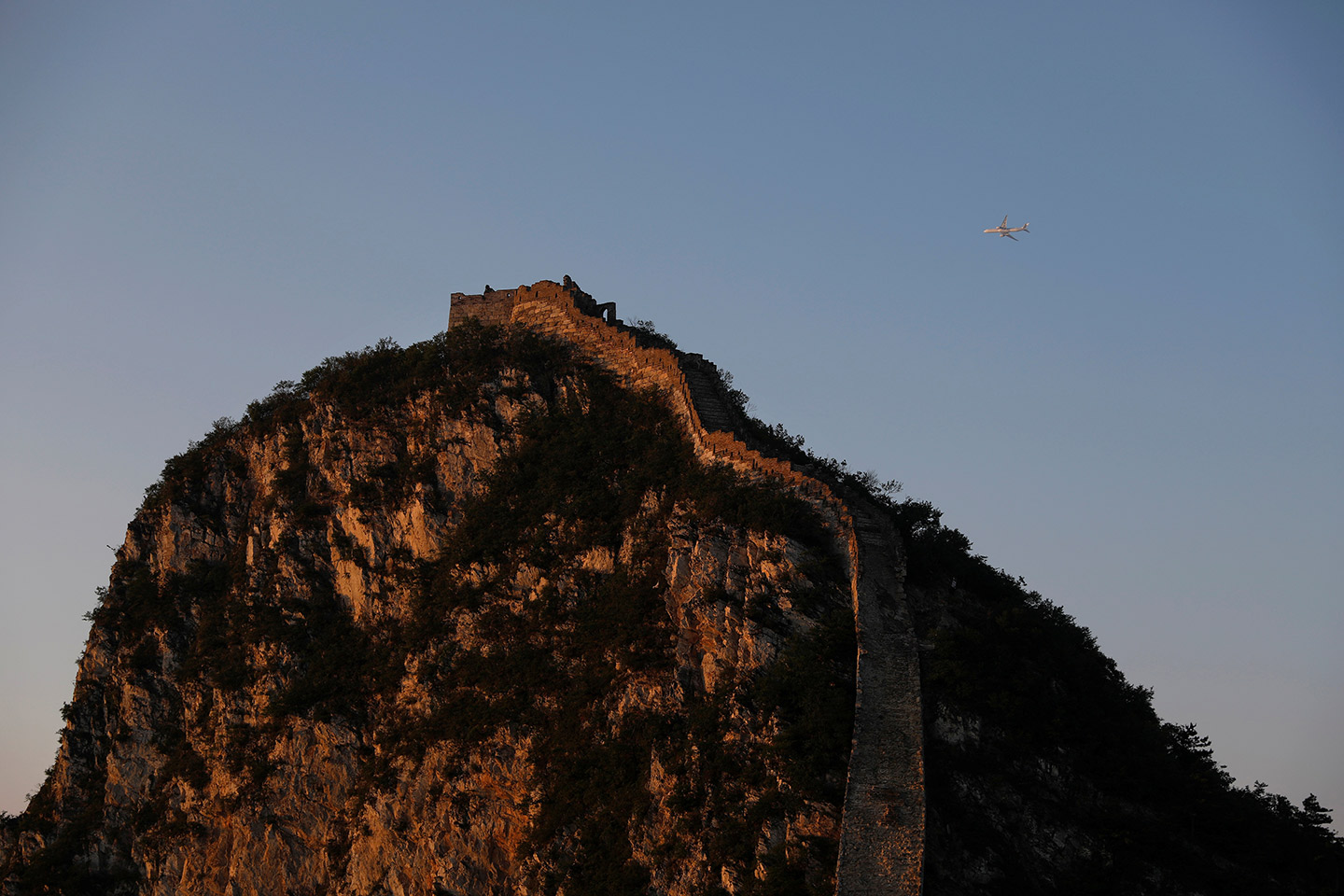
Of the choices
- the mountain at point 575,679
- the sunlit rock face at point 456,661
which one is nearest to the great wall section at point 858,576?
the mountain at point 575,679

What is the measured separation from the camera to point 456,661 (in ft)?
158

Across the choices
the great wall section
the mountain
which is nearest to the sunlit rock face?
the mountain

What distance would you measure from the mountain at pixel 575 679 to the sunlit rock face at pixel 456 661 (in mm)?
120

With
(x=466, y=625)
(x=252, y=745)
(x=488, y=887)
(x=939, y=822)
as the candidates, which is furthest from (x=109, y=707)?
(x=939, y=822)

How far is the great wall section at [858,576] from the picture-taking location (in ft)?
122

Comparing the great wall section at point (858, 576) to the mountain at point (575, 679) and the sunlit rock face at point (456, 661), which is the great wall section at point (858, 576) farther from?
the sunlit rock face at point (456, 661)

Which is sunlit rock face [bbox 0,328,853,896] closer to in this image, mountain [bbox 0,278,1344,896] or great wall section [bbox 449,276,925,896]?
mountain [bbox 0,278,1344,896]

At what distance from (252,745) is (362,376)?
15.8m

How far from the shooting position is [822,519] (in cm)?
4656

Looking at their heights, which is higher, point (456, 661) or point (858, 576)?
point (858, 576)

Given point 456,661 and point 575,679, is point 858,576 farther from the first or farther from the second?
point 456,661

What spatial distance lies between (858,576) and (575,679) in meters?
9.72

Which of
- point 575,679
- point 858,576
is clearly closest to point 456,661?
point 575,679

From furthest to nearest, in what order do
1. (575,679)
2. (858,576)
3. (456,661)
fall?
(456,661) < (575,679) < (858,576)
